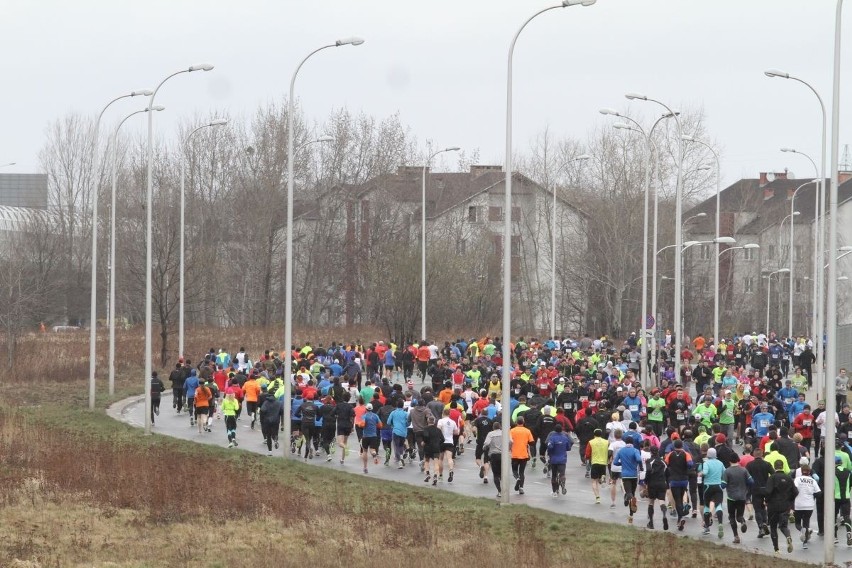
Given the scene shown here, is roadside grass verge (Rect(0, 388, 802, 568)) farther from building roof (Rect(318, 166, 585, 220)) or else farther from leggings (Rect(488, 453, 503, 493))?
building roof (Rect(318, 166, 585, 220))

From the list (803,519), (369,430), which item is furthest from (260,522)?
(803,519)

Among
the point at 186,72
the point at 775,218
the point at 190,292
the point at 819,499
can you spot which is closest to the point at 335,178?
the point at 190,292

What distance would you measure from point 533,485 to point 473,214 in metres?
55.2

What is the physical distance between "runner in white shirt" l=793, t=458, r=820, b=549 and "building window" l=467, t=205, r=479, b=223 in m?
59.6

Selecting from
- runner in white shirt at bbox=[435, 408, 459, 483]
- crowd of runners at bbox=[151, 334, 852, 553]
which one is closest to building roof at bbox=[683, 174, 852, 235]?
crowd of runners at bbox=[151, 334, 852, 553]

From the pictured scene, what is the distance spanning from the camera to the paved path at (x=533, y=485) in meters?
21.1

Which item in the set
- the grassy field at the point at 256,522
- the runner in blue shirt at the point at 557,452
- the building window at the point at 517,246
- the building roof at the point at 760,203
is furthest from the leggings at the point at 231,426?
→ the building roof at the point at 760,203

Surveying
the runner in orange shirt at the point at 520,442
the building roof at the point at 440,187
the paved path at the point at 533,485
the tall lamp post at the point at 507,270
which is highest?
the building roof at the point at 440,187

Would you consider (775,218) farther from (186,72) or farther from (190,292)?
(186,72)

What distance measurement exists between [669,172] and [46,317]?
36338 mm

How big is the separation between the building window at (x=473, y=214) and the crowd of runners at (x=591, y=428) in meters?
36.6

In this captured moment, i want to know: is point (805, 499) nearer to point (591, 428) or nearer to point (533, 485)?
point (533, 485)

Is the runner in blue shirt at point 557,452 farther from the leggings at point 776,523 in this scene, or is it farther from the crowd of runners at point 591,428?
the leggings at point 776,523

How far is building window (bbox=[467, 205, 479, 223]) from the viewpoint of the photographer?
80.2 m
